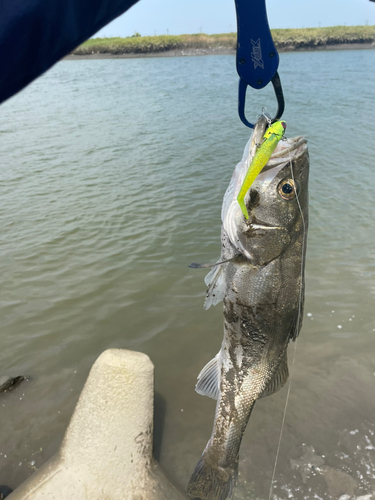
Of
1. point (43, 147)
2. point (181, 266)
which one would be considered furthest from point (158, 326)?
point (43, 147)

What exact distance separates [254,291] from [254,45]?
1428 millimetres

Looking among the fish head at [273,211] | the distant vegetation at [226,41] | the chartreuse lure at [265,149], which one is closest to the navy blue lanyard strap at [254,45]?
the chartreuse lure at [265,149]

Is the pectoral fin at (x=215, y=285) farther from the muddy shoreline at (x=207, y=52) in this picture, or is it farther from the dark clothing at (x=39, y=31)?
the muddy shoreline at (x=207, y=52)

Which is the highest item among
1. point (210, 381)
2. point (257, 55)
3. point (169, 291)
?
point (257, 55)

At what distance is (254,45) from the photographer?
189cm

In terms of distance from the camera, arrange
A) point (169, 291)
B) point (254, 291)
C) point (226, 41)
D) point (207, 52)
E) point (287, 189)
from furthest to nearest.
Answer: point (226, 41) < point (207, 52) < point (169, 291) < point (254, 291) < point (287, 189)

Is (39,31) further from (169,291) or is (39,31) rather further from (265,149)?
(169,291)

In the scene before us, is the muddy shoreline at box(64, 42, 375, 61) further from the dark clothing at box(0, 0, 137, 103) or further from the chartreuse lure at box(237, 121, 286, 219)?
the dark clothing at box(0, 0, 137, 103)

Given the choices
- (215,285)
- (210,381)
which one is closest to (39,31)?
(215,285)

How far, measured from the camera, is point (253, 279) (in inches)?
97.0

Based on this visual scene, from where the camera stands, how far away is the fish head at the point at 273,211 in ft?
7.49

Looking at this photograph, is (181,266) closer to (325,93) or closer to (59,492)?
(59,492)

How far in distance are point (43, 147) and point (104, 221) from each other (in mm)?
6749

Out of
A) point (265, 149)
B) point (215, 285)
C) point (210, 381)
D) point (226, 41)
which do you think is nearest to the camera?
point (265, 149)
